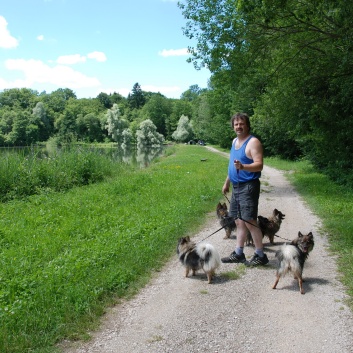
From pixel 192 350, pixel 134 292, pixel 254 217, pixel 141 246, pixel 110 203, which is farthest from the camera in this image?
pixel 110 203

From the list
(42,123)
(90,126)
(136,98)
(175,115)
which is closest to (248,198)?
(42,123)

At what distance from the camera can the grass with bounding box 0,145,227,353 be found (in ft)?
14.6

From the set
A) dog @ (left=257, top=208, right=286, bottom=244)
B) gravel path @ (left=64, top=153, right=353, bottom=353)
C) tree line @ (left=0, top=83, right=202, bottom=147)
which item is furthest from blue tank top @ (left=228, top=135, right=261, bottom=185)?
tree line @ (left=0, top=83, right=202, bottom=147)

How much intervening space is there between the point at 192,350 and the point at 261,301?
150 centimetres

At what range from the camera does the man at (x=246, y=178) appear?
5.83m

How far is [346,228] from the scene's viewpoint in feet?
27.4

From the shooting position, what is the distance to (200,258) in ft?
18.9

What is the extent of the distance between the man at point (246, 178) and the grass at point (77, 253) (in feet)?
5.73

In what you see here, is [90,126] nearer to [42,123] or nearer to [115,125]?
[115,125]

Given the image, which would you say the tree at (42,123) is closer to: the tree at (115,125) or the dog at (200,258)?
the tree at (115,125)

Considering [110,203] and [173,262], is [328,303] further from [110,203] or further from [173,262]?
[110,203]

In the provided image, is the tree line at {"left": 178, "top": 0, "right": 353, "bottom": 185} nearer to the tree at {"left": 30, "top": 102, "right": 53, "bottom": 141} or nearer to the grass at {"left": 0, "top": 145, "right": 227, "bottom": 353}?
the grass at {"left": 0, "top": 145, "right": 227, "bottom": 353}

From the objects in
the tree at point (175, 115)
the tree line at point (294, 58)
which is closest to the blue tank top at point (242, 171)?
the tree line at point (294, 58)

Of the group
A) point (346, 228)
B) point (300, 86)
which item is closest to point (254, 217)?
point (346, 228)
